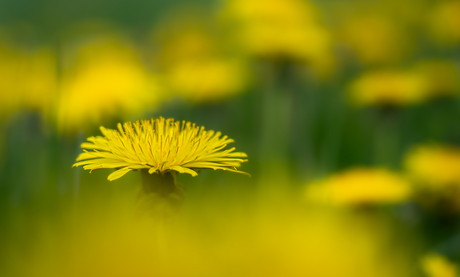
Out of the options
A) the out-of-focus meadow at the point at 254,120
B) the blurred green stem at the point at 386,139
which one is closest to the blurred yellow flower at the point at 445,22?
the out-of-focus meadow at the point at 254,120

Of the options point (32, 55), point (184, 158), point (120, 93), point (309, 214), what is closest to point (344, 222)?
point (309, 214)

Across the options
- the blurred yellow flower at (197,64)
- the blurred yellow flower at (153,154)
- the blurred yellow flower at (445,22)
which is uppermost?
the blurred yellow flower at (445,22)

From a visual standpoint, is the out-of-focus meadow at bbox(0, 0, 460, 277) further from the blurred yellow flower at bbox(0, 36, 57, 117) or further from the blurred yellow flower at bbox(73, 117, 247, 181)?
the blurred yellow flower at bbox(73, 117, 247, 181)

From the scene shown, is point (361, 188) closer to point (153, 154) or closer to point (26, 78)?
point (153, 154)

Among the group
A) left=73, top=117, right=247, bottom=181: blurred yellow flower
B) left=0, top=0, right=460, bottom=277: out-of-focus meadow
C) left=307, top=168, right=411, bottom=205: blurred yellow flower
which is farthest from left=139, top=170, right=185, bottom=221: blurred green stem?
left=307, top=168, right=411, bottom=205: blurred yellow flower

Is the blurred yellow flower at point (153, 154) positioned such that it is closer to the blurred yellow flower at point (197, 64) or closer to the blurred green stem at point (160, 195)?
the blurred green stem at point (160, 195)

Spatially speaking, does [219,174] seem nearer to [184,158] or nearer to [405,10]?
[184,158]

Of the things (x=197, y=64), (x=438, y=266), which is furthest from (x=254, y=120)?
(x=438, y=266)

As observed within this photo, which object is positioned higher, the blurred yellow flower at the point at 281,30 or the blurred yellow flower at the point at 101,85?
the blurred yellow flower at the point at 281,30
